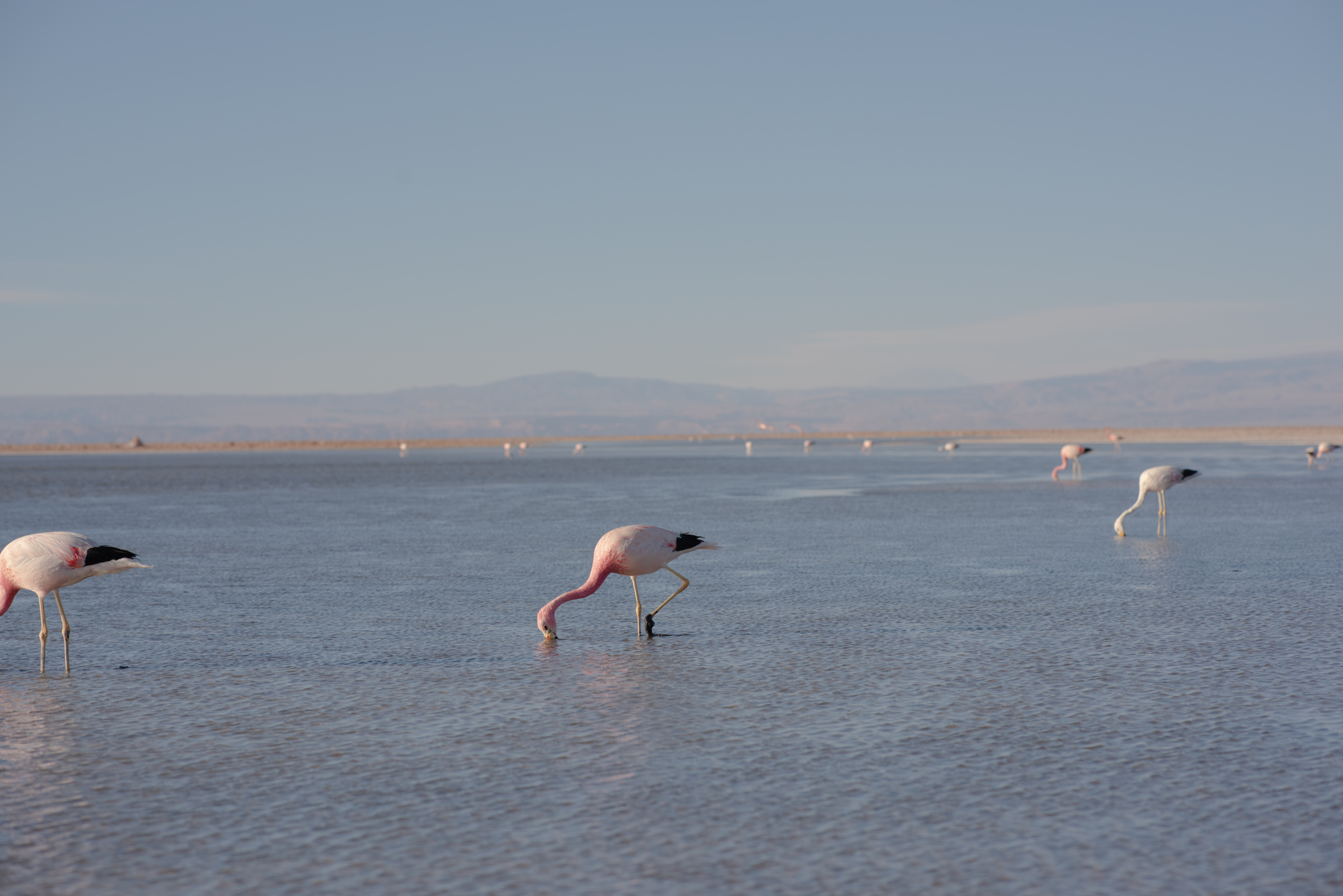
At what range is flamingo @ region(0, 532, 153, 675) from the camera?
8.84 m

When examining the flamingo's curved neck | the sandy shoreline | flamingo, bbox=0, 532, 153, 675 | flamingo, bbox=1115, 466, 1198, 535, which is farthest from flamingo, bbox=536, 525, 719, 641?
the sandy shoreline

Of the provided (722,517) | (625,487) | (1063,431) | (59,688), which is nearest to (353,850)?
(59,688)

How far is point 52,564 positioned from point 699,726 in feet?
17.7

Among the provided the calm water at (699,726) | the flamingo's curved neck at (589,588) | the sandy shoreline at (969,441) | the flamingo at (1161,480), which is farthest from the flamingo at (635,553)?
the sandy shoreline at (969,441)

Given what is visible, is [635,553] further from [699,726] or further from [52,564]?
[52,564]

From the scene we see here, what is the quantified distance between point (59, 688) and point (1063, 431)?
150 metres

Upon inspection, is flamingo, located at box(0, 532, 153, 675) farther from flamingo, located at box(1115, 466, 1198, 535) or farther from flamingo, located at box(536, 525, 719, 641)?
flamingo, located at box(1115, 466, 1198, 535)

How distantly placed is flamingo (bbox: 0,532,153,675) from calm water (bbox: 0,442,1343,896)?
0.63 metres

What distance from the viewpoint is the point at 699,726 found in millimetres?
6965

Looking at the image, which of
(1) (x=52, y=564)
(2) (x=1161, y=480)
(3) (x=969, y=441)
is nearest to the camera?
(1) (x=52, y=564)

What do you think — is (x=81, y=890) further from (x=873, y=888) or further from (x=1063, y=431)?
(x=1063, y=431)

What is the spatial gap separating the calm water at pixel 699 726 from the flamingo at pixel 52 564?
63 cm

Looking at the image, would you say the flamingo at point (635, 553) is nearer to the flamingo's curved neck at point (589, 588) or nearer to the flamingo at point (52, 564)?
the flamingo's curved neck at point (589, 588)

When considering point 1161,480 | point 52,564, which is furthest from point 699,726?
point 1161,480
